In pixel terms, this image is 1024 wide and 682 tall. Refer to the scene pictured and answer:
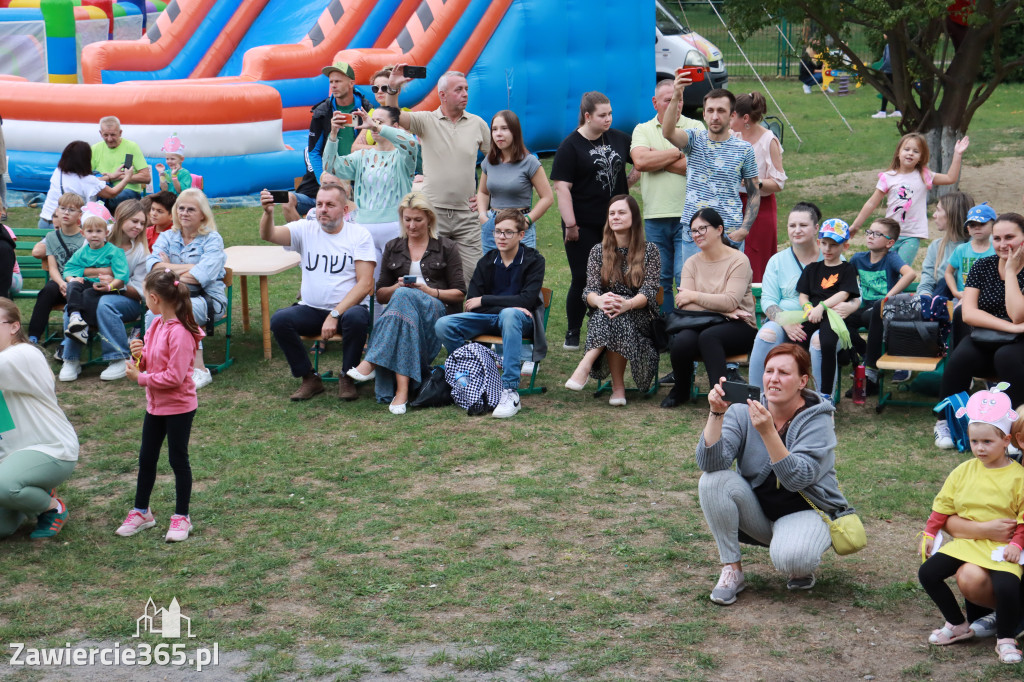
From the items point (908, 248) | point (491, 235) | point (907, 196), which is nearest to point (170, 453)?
point (491, 235)

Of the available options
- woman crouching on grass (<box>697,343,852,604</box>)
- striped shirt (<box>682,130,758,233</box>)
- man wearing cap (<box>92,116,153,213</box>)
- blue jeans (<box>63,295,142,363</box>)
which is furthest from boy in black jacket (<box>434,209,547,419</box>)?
man wearing cap (<box>92,116,153,213</box>)

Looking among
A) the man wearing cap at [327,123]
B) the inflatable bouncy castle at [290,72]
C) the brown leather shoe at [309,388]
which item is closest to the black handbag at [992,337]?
the brown leather shoe at [309,388]

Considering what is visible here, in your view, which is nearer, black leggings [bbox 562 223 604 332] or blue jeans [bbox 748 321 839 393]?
blue jeans [bbox 748 321 839 393]

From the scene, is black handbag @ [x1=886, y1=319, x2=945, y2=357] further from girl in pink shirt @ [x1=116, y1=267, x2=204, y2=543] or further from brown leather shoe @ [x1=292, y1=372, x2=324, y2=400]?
girl in pink shirt @ [x1=116, y1=267, x2=204, y2=543]

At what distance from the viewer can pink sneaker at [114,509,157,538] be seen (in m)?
5.43

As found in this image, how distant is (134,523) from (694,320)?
3.65 meters

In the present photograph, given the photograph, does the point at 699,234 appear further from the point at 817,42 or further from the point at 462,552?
the point at 817,42

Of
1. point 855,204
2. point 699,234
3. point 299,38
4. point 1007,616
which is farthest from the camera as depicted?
point 299,38

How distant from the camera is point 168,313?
17.7 feet

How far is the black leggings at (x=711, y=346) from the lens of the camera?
281 inches

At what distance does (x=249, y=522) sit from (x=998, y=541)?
135 inches

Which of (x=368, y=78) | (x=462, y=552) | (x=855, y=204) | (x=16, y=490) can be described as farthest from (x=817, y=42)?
(x=16, y=490)

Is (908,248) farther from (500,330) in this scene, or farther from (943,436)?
(500,330)

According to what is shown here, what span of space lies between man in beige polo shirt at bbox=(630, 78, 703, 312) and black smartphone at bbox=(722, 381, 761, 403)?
3472 millimetres
